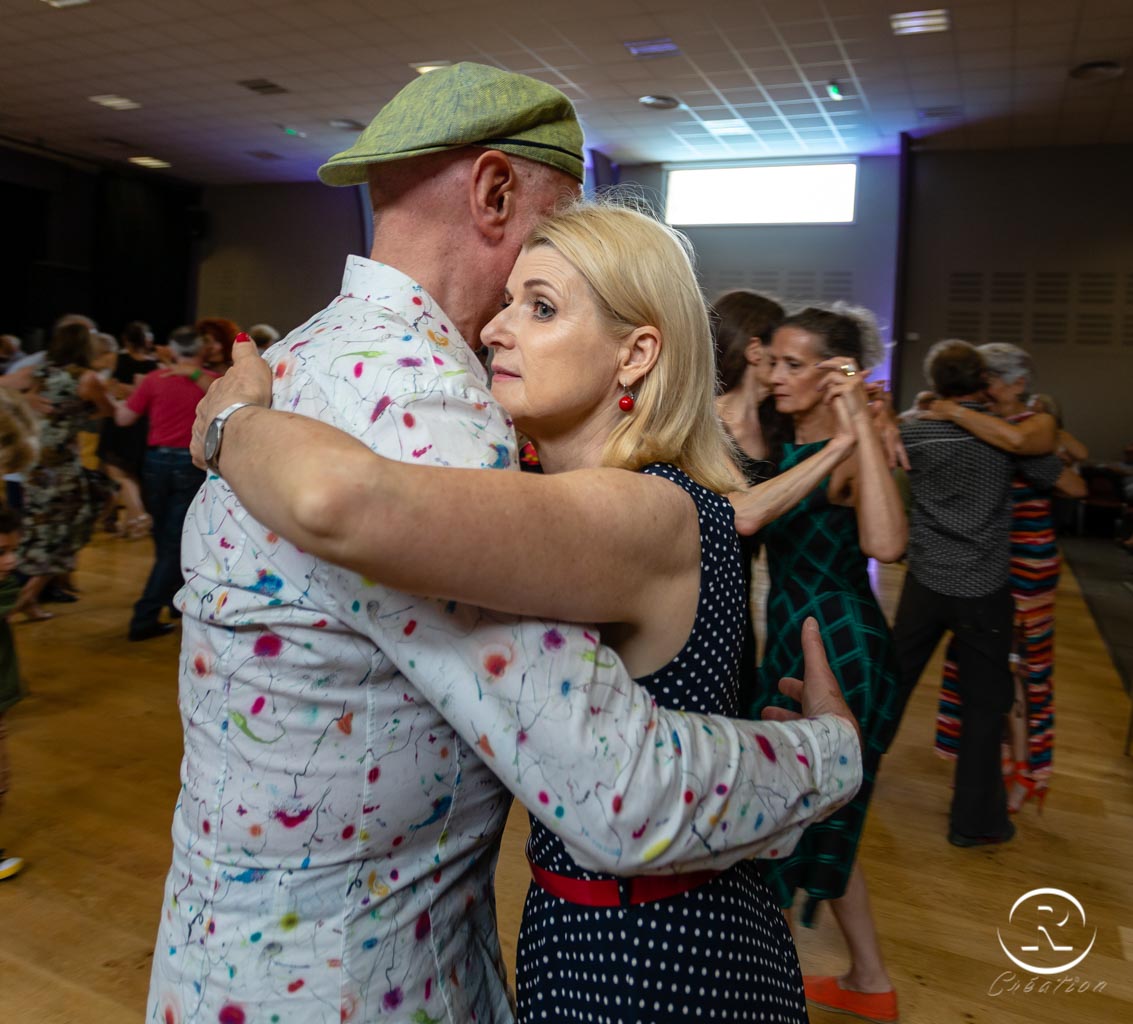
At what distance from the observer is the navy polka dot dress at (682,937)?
2.97 ft

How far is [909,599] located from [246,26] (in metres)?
8.67

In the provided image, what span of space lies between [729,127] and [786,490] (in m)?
9.99

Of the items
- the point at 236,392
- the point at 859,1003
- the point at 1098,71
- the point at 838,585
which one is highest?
the point at 1098,71

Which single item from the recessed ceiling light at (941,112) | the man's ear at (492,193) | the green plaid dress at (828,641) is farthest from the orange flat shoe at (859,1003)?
the recessed ceiling light at (941,112)

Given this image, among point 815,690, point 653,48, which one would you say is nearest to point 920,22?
point 653,48

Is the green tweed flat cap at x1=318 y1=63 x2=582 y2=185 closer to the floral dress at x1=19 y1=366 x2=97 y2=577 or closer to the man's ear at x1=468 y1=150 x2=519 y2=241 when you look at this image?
the man's ear at x1=468 y1=150 x2=519 y2=241

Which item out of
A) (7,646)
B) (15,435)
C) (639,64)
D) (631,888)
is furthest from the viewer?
(639,64)

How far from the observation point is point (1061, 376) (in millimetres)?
11531

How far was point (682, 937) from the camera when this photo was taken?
2.98ft

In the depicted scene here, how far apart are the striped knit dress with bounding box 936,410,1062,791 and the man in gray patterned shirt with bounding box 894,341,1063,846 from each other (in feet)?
0.73

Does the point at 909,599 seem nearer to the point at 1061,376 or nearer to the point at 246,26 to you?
the point at 246,26

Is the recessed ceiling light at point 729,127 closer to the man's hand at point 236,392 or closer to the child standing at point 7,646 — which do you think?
the child standing at point 7,646

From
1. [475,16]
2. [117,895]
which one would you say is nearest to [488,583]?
[117,895]

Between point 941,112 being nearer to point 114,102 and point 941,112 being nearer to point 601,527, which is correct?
point 114,102
